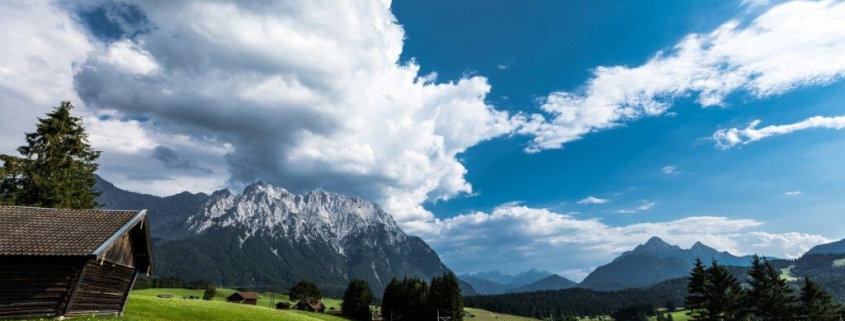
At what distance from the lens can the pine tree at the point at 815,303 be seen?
5953 centimetres

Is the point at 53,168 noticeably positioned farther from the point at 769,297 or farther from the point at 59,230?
the point at 769,297

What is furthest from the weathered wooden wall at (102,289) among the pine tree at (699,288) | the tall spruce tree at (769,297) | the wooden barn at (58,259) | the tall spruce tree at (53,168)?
the tall spruce tree at (769,297)

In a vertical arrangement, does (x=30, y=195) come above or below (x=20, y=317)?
above

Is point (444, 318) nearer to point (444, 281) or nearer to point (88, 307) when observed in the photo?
point (444, 281)

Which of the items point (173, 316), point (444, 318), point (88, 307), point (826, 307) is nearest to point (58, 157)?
point (173, 316)

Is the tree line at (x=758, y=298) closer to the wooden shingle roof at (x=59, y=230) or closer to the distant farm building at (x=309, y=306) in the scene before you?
the wooden shingle roof at (x=59, y=230)

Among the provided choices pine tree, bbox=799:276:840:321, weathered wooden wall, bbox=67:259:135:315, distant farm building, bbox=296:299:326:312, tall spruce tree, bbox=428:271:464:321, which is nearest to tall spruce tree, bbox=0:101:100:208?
weathered wooden wall, bbox=67:259:135:315

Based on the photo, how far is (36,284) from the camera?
72.2 ft

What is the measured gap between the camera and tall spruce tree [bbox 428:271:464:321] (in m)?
107

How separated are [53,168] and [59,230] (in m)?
32.0

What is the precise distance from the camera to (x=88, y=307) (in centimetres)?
2472

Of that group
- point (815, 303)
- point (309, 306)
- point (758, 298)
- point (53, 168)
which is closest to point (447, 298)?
point (309, 306)

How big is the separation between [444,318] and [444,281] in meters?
11.0

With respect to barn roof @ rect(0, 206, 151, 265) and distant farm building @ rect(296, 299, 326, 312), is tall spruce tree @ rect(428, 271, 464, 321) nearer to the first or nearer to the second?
distant farm building @ rect(296, 299, 326, 312)
